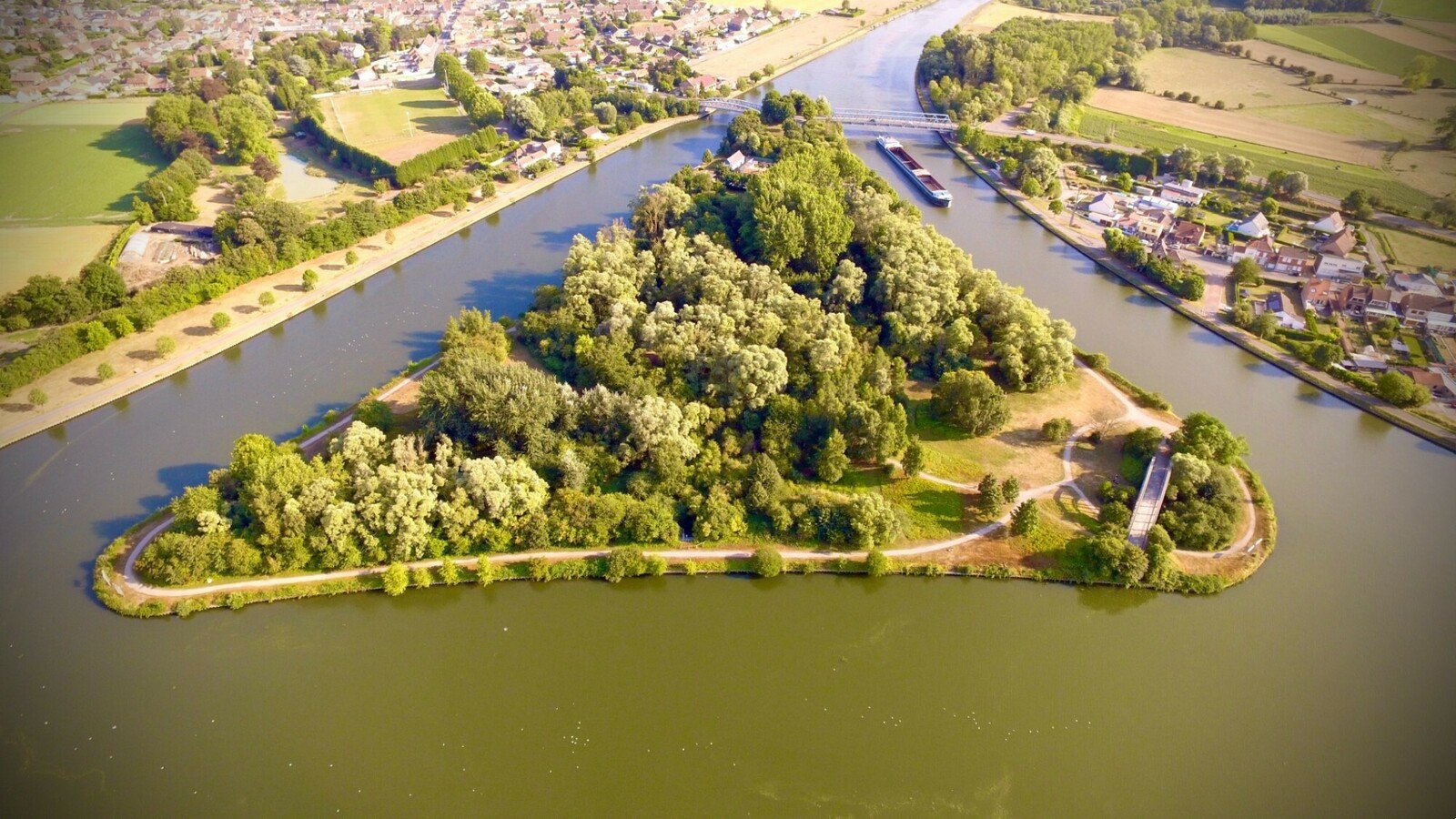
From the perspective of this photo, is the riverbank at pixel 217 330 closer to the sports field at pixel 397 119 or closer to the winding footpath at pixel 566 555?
the winding footpath at pixel 566 555

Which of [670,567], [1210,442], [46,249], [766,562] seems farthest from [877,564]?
[46,249]

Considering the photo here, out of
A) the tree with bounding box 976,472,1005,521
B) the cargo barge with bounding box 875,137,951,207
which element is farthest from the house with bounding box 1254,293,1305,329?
the tree with bounding box 976,472,1005,521

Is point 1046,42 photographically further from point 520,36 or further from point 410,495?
point 410,495

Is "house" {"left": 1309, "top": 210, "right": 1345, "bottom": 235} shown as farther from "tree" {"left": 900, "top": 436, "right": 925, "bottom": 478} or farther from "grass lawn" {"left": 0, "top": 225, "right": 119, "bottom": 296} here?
"grass lawn" {"left": 0, "top": 225, "right": 119, "bottom": 296}

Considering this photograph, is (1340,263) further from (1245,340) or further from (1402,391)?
(1402,391)

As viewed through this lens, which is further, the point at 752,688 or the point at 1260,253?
the point at 1260,253

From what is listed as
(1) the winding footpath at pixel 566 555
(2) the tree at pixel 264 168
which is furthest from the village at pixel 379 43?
(1) the winding footpath at pixel 566 555

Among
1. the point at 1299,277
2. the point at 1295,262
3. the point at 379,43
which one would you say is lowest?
the point at 1299,277
